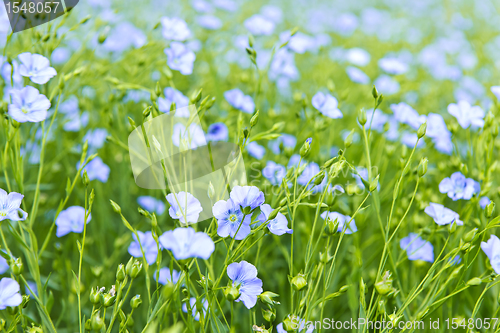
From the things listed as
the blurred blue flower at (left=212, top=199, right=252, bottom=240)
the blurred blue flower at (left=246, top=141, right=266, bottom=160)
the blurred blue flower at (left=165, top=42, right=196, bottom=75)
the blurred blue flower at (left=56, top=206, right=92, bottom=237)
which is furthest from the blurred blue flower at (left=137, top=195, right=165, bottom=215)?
the blurred blue flower at (left=212, top=199, right=252, bottom=240)

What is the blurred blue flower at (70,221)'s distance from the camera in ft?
4.30

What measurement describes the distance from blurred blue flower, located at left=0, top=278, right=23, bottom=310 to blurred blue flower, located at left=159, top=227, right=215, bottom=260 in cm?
39

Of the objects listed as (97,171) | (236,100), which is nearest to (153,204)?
(97,171)

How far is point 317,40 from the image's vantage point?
2.79 m

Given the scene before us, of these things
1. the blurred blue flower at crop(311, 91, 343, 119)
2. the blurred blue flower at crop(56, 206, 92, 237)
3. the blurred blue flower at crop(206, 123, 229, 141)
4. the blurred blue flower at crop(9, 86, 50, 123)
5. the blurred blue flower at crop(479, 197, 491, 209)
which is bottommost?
the blurred blue flower at crop(56, 206, 92, 237)

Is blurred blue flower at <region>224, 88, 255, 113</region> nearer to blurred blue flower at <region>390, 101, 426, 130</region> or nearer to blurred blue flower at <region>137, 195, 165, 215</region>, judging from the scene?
blurred blue flower at <region>137, 195, 165, 215</region>

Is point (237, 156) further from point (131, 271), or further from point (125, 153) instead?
point (125, 153)

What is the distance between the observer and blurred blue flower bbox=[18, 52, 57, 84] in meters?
1.22

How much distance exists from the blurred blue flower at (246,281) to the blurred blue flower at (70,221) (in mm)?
619

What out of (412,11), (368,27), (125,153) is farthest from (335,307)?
(412,11)

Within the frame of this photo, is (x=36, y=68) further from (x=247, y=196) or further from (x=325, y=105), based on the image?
(x=325, y=105)

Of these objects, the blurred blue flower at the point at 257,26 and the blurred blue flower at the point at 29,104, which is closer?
the blurred blue flower at the point at 29,104

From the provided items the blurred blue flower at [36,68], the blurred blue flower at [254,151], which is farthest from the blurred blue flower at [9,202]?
Answer: the blurred blue flower at [254,151]

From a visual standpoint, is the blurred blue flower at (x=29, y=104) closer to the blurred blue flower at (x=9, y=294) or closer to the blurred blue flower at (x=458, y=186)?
the blurred blue flower at (x=9, y=294)
